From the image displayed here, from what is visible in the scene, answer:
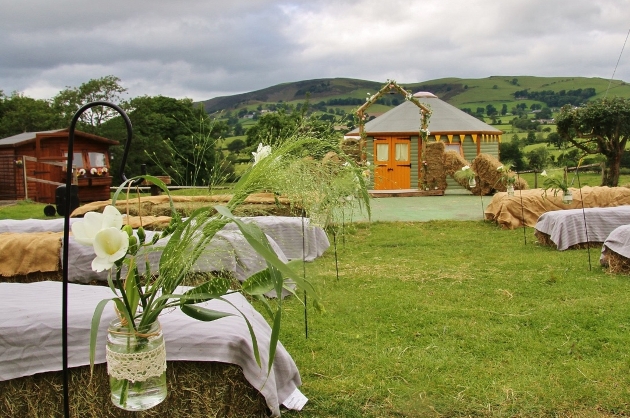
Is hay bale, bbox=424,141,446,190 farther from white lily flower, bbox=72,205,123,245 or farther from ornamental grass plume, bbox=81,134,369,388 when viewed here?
white lily flower, bbox=72,205,123,245

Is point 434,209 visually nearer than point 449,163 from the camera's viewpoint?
Yes

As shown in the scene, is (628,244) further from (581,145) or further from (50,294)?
(581,145)

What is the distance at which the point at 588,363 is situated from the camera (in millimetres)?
3879

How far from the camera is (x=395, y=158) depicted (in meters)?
20.0

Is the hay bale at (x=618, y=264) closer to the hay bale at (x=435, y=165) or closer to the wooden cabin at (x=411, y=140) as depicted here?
the hay bale at (x=435, y=165)

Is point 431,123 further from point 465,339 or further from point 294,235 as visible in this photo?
point 465,339

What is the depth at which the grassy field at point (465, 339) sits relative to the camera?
131 inches

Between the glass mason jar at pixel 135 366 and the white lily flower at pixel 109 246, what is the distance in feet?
0.94

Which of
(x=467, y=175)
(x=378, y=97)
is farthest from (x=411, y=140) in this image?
(x=467, y=175)

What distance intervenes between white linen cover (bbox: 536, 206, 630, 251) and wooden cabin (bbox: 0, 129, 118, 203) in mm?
13160

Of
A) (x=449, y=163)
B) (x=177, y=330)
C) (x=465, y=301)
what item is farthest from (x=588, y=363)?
(x=449, y=163)

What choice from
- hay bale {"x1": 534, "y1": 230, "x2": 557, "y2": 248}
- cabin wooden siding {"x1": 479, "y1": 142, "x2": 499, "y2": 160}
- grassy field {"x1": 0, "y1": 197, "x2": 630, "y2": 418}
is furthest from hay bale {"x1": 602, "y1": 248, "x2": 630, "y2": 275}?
cabin wooden siding {"x1": 479, "y1": 142, "x2": 499, "y2": 160}

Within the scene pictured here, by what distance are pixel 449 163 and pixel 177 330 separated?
615 inches

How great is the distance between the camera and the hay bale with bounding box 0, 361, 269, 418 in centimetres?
277
